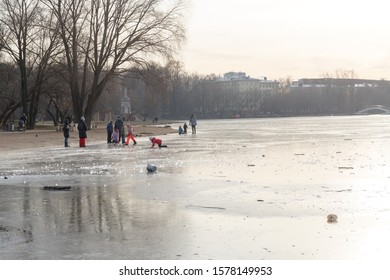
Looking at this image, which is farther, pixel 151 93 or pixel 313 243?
pixel 151 93

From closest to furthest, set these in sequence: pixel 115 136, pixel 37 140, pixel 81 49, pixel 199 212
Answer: pixel 199 212 → pixel 115 136 → pixel 37 140 → pixel 81 49

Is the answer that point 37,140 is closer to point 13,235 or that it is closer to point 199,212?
point 199,212

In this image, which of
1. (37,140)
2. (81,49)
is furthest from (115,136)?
(81,49)

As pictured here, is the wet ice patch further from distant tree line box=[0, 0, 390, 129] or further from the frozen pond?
distant tree line box=[0, 0, 390, 129]

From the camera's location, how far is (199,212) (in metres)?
10.7

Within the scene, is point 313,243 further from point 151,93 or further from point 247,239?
point 151,93

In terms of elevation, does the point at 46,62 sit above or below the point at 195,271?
above

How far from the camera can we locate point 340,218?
390 inches

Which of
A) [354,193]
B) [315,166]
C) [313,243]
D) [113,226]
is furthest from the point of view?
[315,166]

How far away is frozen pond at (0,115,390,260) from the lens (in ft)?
25.7

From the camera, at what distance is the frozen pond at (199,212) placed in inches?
308

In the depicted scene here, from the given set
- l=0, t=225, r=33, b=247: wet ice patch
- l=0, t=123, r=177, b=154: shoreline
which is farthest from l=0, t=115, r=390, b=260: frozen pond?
l=0, t=123, r=177, b=154: shoreline

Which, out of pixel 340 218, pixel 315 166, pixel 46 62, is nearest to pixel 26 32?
pixel 46 62

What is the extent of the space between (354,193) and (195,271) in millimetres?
7423
